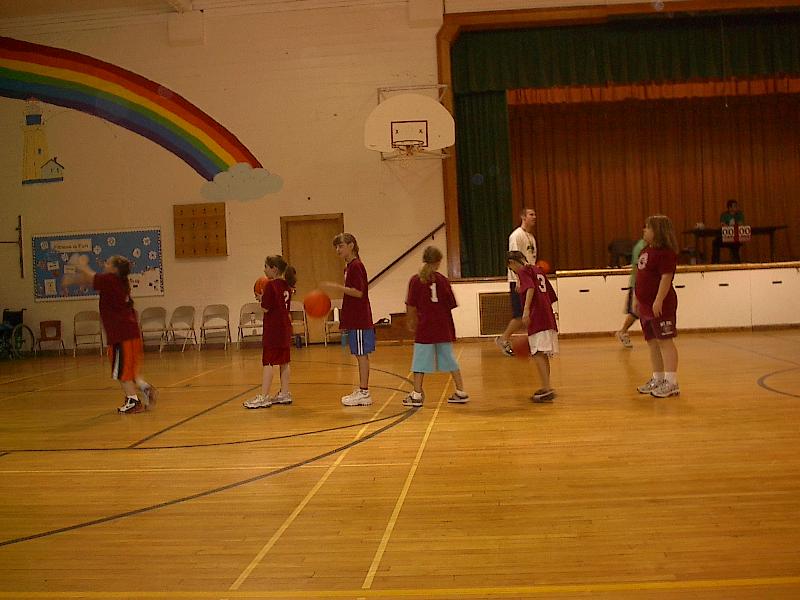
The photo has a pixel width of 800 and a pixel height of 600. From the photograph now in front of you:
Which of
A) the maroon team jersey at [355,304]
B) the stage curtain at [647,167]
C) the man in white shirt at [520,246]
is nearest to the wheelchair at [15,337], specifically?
the man in white shirt at [520,246]

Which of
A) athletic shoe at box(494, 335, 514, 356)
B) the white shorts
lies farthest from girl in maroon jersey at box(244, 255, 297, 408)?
athletic shoe at box(494, 335, 514, 356)

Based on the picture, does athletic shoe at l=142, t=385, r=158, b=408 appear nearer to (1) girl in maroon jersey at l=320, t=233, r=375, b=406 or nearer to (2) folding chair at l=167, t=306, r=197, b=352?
(1) girl in maroon jersey at l=320, t=233, r=375, b=406

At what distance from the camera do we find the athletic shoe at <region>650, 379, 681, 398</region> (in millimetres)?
6379

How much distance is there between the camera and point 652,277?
627 cm

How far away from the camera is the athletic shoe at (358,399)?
6.73 metres

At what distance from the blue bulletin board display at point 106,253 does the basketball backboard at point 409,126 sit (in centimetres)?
469

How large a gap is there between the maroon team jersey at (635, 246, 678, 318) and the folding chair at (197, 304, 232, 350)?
951cm

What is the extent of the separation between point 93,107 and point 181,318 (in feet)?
14.4

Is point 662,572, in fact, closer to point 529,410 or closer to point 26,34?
point 529,410

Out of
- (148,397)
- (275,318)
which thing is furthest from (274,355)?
(148,397)

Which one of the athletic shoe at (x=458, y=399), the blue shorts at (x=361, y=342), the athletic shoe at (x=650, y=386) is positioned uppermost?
the blue shorts at (x=361, y=342)

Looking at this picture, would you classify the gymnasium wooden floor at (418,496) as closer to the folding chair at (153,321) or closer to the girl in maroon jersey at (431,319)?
the girl in maroon jersey at (431,319)

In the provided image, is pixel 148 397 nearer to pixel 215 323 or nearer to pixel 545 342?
pixel 545 342

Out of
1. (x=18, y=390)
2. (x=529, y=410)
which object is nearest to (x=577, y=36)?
(x=529, y=410)
